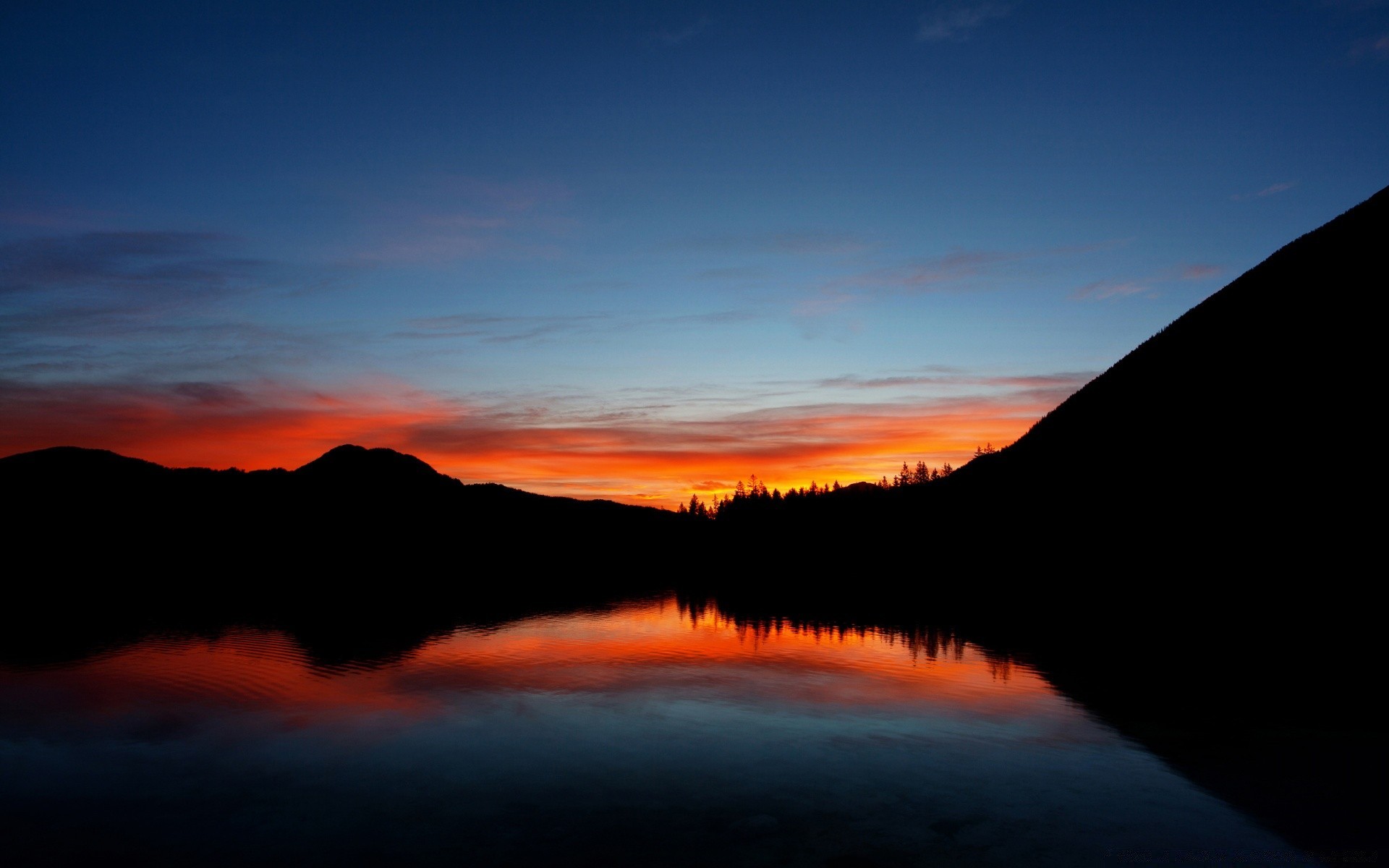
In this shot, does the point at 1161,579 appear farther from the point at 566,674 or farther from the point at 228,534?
the point at 228,534

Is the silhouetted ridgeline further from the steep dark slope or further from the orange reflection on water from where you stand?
the steep dark slope

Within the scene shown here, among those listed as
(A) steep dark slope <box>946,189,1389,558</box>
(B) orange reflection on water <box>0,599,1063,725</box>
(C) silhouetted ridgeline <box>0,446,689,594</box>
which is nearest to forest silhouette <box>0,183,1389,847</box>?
(A) steep dark slope <box>946,189,1389,558</box>

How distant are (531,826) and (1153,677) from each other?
27713mm

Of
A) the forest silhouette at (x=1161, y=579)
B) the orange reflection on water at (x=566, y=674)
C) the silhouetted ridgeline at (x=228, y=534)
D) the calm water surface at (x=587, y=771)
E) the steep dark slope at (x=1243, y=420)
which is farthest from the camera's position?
the silhouetted ridgeline at (x=228, y=534)

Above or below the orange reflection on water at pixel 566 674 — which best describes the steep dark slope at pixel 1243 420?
above

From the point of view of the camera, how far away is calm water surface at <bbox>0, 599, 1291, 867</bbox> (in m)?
15.3

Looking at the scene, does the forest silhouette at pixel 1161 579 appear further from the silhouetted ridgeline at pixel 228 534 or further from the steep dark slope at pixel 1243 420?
the silhouetted ridgeline at pixel 228 534

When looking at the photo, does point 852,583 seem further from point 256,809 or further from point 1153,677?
A: point 256,809

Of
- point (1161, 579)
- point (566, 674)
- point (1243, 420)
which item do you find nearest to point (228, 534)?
point (566, 674)

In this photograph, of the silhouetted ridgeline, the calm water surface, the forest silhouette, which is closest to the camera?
the calm water surface

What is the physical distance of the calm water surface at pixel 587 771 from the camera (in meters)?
15.3

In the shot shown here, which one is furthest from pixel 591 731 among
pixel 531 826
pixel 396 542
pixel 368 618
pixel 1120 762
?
pixel 396 542

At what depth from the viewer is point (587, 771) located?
797 inches

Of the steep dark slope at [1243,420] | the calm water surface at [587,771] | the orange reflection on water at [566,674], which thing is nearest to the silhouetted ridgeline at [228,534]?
the orange reflection on water at [566,674]
